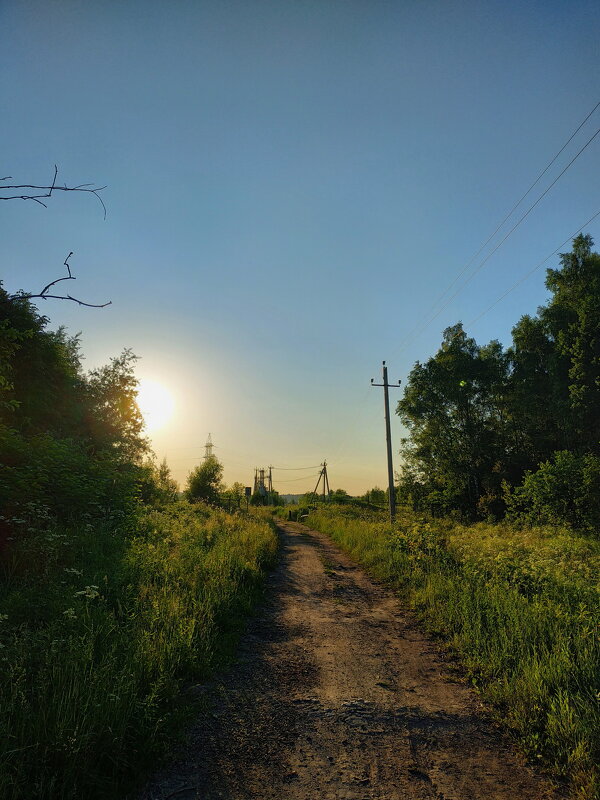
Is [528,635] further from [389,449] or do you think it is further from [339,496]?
[339,496]

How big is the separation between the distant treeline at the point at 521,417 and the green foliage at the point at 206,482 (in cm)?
1880

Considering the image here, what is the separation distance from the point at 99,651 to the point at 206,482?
36388mm

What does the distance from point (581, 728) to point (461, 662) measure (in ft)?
6.98

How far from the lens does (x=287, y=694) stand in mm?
4516

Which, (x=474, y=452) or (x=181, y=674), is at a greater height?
(x=474, y=452)

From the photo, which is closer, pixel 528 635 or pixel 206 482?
pixel 528 635

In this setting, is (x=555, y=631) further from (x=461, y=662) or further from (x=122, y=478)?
(x=122, y=478)

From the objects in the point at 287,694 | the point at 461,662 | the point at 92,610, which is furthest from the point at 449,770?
the point at 92,610

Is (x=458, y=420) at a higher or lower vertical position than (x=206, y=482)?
higher

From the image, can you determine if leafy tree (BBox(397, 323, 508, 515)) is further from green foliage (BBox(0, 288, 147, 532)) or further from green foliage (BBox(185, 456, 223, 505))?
green foliage (BBox(0, 288, 147, 532))

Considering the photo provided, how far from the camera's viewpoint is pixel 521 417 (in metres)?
30.6

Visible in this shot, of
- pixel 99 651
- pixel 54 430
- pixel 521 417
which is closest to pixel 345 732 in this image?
pixel 99 651

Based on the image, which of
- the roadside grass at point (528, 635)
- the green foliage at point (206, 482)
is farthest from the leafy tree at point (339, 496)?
the roadside grass at point (528, 635)

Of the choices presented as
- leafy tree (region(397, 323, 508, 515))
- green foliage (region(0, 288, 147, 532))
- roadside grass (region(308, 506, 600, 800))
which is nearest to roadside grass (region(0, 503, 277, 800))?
green foliage (region(0, 288, 147, 532))
